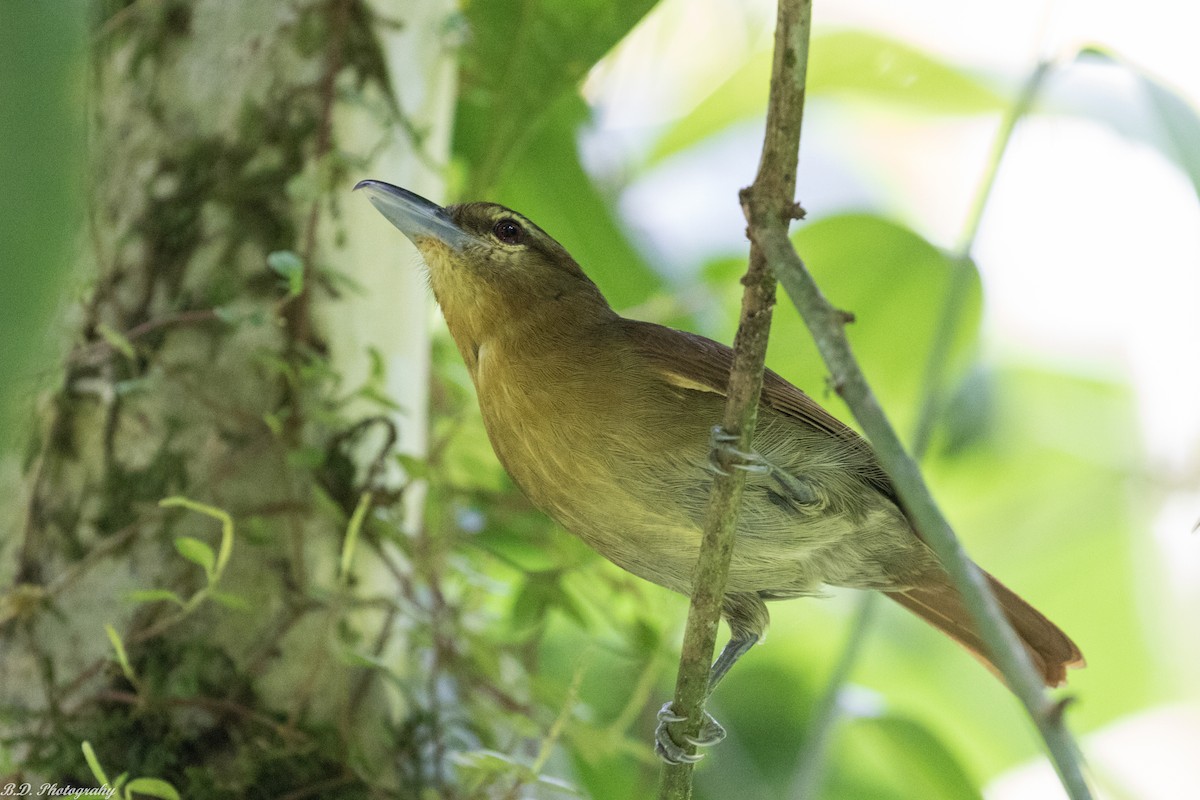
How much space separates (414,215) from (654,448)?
0.66 meters

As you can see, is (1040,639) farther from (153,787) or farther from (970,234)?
(153,787)

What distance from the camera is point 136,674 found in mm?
1869

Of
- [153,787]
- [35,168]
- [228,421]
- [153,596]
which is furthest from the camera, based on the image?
[228,421]

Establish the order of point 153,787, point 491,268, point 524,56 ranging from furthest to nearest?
point 524,56 < point 491,268 < point 153,787

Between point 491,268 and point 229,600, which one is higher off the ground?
point 491,268

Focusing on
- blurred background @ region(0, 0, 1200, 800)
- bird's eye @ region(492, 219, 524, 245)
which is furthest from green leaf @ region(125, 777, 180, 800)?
bird's eye @ region(492, 219, 524, 245)

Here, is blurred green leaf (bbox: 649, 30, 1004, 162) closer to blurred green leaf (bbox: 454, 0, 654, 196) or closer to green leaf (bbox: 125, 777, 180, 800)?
blurred green leaf (bbox: 454, 0, 654, 196)

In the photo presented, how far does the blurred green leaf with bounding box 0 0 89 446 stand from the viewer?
334 millimetres

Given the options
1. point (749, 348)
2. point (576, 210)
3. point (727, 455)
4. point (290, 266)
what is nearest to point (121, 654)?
point (290, 266)

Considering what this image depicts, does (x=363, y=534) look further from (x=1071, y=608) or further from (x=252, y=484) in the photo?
(x=1071, y=608)

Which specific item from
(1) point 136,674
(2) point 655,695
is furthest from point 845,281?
(1) point 136,674

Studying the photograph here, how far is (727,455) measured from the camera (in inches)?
58.6

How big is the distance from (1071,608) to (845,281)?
1.93 metres

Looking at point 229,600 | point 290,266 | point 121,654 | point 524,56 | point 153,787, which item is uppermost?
point 524,56
